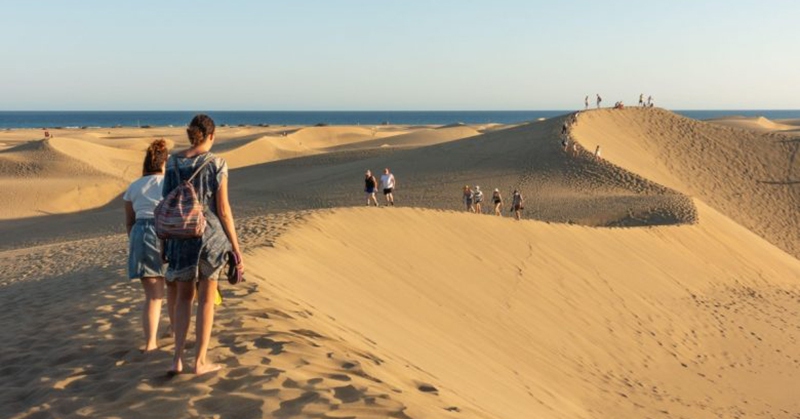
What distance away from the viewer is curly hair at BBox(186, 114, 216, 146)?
505 cm

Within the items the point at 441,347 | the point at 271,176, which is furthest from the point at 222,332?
the point at 271,176

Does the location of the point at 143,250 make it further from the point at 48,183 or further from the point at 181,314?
the point at 48,183

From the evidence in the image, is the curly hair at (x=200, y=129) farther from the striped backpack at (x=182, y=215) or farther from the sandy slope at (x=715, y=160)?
the sandy slope at (x=715, y=160)

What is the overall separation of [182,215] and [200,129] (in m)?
0.63

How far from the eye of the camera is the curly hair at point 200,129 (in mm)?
5047

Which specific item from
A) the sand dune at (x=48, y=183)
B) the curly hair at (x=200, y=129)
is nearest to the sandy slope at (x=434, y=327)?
the curly hair at (x=200, y=129)

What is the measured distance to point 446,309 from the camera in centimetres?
1112

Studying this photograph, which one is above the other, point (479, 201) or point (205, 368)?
point (205, 368)

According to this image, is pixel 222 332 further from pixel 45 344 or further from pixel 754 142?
pixel 754 142

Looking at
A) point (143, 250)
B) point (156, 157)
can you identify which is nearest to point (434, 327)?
point (143, 250)

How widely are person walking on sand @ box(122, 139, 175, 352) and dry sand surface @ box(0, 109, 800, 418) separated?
40cm

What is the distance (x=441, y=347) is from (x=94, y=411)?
469 centimetres

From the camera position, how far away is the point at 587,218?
76.7 ft

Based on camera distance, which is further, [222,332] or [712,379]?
[712,379]
